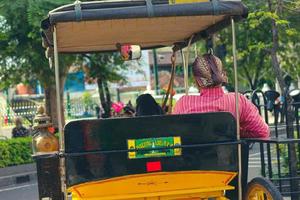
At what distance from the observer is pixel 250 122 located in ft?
15.0

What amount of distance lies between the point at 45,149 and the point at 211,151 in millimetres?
1449

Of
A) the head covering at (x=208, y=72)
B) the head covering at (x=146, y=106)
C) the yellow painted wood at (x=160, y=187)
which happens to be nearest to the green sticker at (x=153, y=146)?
the yellow painted wood at (x=160, y=187)

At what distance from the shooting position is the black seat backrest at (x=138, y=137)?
3.98 m

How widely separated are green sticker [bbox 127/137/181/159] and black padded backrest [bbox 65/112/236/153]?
0.09 feet

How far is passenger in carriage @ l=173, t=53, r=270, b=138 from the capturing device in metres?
4.45

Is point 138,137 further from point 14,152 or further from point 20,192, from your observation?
point 14,152

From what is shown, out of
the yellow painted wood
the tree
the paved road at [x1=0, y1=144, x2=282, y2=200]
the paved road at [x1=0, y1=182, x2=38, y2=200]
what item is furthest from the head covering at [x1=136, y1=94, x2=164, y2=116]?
the tree

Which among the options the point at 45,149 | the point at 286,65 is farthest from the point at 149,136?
the point at 286,65

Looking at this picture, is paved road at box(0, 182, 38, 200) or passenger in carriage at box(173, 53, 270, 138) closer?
passenger in carriage at box(173, 53, 270, 138)

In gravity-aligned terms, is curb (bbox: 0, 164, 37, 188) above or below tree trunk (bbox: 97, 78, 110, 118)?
below

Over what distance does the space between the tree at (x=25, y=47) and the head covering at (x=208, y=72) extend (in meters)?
6.85

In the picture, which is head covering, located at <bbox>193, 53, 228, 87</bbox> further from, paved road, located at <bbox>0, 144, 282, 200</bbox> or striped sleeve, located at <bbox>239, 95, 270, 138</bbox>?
paved road, located at <bbox>0, 144, 282, 200</bbox>

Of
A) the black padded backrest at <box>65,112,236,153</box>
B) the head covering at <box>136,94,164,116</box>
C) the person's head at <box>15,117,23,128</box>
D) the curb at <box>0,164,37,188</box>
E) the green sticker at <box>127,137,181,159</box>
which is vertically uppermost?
the head covering at <box>136,94,164,116</box>

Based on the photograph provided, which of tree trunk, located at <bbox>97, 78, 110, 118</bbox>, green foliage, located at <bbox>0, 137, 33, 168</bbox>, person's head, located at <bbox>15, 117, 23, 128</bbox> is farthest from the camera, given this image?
tree trunk, located at <bbox>97, 78, 110, 118</bbox>
